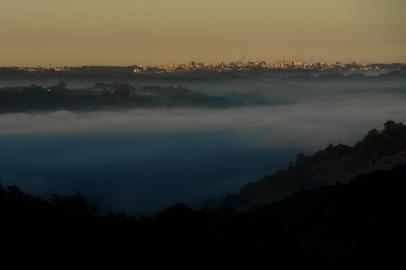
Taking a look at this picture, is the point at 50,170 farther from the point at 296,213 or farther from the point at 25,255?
the point at 25,255

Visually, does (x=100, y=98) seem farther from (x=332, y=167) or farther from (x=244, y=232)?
(x=244, y=232)

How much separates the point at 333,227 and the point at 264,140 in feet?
351

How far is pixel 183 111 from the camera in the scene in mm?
175125

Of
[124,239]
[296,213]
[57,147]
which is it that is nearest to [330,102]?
[57,147]

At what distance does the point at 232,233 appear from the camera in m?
27.0

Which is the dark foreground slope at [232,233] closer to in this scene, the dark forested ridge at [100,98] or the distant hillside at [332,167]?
the distant hillside at [332,167]

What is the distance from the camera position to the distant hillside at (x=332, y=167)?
5444 cm

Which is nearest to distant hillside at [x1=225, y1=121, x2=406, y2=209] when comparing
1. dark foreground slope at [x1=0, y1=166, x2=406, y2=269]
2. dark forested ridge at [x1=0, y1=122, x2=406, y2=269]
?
dark forested ridge at [x1=0, y1=122, x2=406, y2=269]

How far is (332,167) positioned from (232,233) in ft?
117

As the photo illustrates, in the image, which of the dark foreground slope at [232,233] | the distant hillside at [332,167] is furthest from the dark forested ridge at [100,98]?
the dark foreground slope at [232,233]

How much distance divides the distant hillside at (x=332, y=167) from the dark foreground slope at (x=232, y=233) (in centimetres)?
2090

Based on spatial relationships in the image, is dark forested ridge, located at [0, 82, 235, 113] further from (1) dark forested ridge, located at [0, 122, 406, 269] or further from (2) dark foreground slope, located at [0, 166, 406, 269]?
(2) dark foreground slope, located at [0, 166, 406, 269]

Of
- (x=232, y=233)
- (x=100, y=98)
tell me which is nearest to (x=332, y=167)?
(x=232, y=233)

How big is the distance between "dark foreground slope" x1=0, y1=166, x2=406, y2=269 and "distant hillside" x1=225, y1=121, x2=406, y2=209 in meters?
20.9
